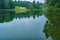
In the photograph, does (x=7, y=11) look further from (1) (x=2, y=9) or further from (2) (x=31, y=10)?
(2) (x=31, y=10)

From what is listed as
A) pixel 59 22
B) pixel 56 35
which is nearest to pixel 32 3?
pixel 59 22

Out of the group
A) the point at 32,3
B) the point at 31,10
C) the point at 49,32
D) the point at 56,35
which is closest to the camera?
the point at 56,35

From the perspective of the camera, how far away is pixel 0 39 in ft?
25.2

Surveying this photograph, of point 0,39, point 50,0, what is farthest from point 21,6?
point 0,39


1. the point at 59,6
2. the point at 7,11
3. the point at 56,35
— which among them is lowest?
the point at 56,35

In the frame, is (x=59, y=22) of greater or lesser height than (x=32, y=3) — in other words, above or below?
below

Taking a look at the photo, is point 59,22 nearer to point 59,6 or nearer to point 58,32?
point 58,32

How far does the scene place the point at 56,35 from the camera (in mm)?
5273

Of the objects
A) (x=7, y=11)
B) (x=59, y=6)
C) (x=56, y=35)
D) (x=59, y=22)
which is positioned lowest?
(x=56, y=35)

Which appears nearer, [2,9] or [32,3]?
[32,3]

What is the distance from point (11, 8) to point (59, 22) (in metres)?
11.6

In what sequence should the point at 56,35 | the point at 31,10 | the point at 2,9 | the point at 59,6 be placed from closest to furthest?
1. the point at 56,35
2. the point at 59,6
3. the point at 2,9
4. the point at 31,10

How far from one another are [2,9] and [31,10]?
2.83m

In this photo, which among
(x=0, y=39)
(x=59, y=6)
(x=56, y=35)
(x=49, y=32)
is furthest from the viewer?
(x=59, y=6)
